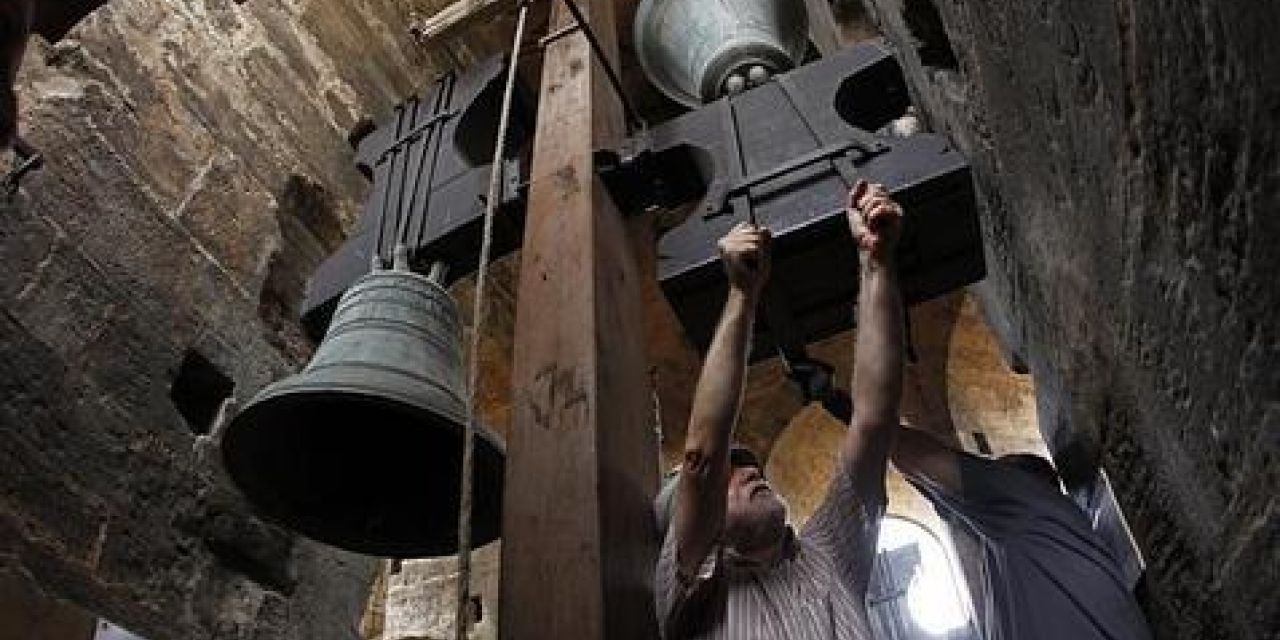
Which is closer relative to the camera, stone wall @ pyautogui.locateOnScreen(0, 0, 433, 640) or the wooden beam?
stone wall @ pyautogui.locateOnScreen(0, 0, 433, 640)

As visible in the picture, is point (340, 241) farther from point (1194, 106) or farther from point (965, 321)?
point (965, 321)

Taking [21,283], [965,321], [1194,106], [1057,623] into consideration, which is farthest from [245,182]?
[965,321]

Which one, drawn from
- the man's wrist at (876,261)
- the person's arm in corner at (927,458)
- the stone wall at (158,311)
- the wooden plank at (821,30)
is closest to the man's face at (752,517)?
the person's arm in corner at (927,458)

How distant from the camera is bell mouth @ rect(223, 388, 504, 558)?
1.79m

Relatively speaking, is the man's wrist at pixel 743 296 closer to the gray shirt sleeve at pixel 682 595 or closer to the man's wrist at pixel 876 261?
the man's wrist at pixel 876 261

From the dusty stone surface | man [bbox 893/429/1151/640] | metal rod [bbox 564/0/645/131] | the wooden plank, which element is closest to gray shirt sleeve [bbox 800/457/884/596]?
man [bbox 893/429/1151/640]

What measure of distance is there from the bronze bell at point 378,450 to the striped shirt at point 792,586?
0.42m

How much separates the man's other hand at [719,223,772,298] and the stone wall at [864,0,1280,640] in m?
0.38

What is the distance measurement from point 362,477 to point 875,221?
3.18 ft

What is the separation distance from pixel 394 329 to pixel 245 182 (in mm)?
1390

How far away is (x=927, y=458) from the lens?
1.82 metres

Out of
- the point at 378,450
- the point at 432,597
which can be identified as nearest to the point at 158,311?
the point at 378,450

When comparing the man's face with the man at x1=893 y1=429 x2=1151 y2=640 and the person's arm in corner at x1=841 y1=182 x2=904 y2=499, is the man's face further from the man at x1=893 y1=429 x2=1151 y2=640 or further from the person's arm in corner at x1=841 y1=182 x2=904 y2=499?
the man at x1=893 y1=429 x2=1151 y2=640

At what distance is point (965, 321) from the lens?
19.6ft
